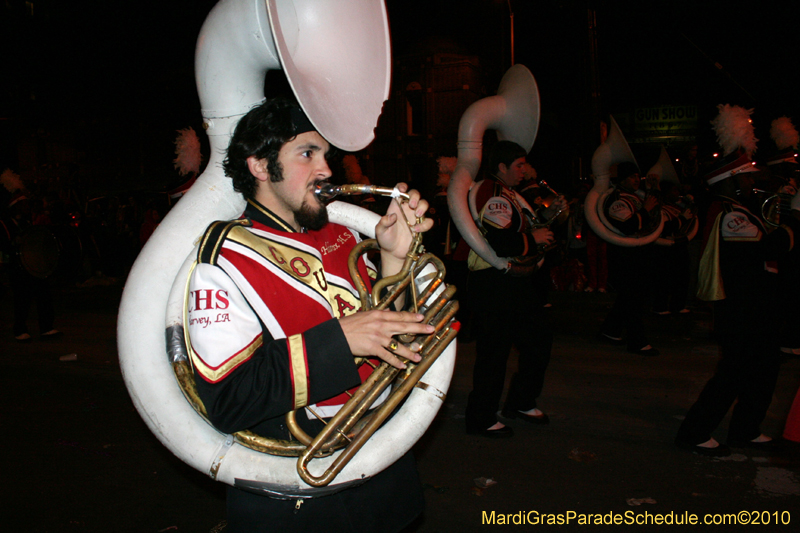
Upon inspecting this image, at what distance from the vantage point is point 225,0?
146cm

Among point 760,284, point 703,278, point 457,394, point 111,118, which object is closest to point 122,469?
point 457,394

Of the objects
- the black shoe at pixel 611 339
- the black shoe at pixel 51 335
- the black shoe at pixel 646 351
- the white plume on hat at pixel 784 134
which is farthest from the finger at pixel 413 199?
the black shoe at pixel 51 335

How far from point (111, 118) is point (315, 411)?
3333 centimetres

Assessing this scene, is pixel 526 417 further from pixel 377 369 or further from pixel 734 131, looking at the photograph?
pixel 377 369

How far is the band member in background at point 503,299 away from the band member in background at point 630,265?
2445 millimetres

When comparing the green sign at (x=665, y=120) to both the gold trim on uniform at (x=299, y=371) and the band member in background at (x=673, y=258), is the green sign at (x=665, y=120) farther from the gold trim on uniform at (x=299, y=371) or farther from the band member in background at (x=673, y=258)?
the gold trim on uniform at (x=299, y=371)

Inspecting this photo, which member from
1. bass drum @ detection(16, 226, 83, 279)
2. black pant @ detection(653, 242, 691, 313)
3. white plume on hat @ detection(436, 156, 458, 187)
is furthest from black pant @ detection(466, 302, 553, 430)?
white plume on hat @ detection(436, 156, 458, 187)

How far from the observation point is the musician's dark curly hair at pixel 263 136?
4.87ft

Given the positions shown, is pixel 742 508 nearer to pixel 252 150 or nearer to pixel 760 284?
pixel 760 284

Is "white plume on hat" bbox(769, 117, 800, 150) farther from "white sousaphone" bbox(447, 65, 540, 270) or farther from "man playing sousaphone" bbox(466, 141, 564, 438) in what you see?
"man playing sousaphone" bbox(466, 141, 564, 438)

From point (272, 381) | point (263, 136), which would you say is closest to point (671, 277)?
point (263, 136)

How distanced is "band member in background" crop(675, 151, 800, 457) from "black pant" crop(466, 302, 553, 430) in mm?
1017

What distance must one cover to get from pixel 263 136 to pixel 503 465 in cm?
280

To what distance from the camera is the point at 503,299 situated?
369 centimetres
